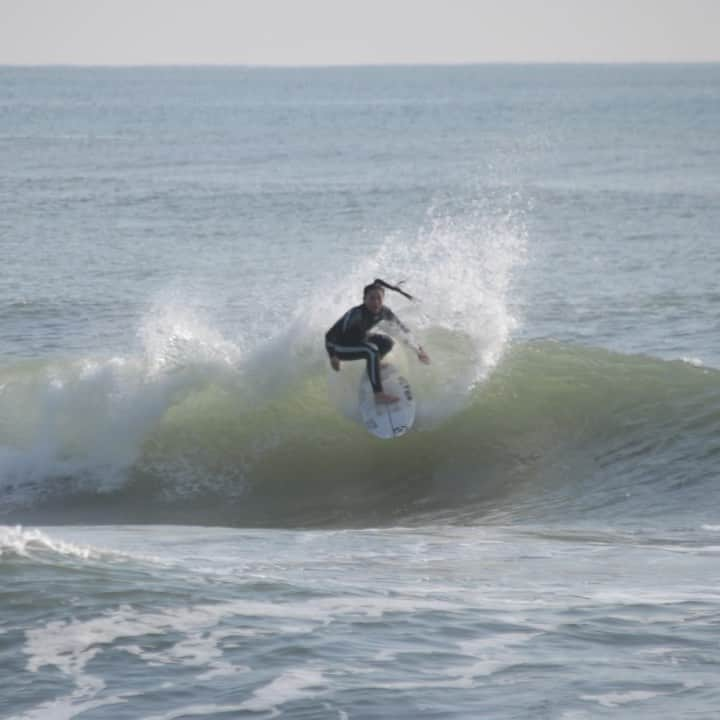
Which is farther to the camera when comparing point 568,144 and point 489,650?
point 568,144

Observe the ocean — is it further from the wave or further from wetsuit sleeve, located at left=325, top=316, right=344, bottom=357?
wetsuit sleeve, located at left=325, top=316, right=344, bottom=357

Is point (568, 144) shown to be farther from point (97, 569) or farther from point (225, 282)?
point (97, 569)

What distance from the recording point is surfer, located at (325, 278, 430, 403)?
54.7 ft

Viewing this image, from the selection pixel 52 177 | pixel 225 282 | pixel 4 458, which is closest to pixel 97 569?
pixel 4 458

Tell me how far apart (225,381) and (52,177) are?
110ft

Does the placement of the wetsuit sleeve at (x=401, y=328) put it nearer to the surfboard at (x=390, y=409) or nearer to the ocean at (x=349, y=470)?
the surfboard at (x=390, y=409)

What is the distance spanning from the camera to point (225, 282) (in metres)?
30.2

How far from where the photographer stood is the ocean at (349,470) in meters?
9.39

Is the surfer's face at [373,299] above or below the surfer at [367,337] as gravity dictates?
above

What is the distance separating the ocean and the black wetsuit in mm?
1161

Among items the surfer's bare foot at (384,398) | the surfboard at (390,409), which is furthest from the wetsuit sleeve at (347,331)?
the surfer's bare foot at (384,398)

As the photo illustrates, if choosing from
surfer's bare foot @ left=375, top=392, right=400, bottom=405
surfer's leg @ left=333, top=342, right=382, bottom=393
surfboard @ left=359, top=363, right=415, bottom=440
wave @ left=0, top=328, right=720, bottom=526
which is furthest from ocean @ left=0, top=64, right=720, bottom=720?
surfer's leg @ left=333, top=342, right=382, bottom=393

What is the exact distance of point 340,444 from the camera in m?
18.2

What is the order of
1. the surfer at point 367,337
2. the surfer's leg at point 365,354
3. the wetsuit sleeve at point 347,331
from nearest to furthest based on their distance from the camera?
the surfer at point 367,337, the wetsuit sleeve at point 347,331, the surfer's leg at point 365,354
